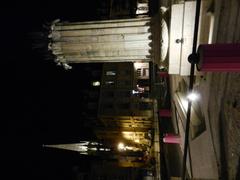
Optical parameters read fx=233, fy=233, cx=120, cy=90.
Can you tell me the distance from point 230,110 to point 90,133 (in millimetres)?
26403

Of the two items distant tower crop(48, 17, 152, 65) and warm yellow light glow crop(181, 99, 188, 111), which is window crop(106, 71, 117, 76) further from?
distant tower crop(48, 17, 152, 65)

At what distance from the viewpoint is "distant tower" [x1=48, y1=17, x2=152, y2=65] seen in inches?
304

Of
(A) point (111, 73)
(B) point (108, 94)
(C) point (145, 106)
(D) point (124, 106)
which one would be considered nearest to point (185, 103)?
(C) point (145, 106)

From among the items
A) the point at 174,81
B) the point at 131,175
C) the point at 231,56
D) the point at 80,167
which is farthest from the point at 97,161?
the point at 231,56

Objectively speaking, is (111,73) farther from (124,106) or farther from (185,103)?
(185,103)

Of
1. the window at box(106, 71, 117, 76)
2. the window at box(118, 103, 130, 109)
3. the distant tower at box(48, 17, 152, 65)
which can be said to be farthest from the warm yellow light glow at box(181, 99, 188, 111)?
the window at box(106, 71, 117, 76)

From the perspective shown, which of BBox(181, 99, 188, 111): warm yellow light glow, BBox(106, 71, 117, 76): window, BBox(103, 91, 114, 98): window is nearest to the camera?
BBox(181, 99, 188, 111): warm yellow light glow

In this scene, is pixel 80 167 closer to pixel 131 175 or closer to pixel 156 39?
pixel 131 175

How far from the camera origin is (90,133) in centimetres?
3134

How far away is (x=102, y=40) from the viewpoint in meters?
8.03

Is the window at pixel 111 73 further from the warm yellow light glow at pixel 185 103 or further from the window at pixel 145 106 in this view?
the warm yellow light glow at pixel 185 103

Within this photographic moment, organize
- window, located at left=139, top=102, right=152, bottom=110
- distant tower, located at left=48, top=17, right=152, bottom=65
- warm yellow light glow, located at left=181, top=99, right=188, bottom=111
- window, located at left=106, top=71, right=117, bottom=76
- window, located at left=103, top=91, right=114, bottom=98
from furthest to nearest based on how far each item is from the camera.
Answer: window, located at left=106, top=71, right=117, bottom=76 < window, located at left=103, top=91, right=114, bottom=98 < window, located at left=139, top=102, right=152, bottom=110 < warm yellow light glow, located at left=181, top=99, right=188, bottom=111 < distant tower, located at left=48, top=17, right=152, bottom=65

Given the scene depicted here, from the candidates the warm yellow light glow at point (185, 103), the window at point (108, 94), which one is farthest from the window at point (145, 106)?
the warm yellow light glow at point (185, 103)

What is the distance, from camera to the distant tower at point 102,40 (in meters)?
7.73
